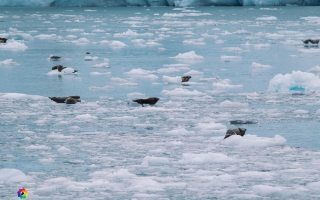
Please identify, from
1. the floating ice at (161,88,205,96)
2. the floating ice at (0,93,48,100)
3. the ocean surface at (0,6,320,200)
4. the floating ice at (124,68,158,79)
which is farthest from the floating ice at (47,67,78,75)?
the floating ice at (161,88,205,96)

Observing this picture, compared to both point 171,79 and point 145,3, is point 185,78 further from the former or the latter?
point 145,3

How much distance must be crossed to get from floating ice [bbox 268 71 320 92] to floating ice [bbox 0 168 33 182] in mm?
4956

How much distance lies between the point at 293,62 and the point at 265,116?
5771 millimetres

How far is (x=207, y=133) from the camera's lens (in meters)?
6.36

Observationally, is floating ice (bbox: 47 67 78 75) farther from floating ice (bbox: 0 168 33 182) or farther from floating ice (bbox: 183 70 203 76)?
floating ice (bbox: 0 168 33 182)

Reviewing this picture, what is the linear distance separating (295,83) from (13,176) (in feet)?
16.9

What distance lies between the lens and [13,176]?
4746 mm

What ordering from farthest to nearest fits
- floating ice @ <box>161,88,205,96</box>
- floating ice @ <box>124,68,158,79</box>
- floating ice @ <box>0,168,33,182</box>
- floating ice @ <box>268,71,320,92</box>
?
floating ice @ <box>124,68,158,79</box>, floating ice @ <box>268,71,320,92</box>, floating ice @ <box>161,88,205,96</box>, floating ice @ <box>0,168,33,182</box>

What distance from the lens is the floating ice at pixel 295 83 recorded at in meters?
9.09

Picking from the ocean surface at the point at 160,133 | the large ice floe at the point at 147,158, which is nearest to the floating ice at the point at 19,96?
the ocean surface at the point at 160,133

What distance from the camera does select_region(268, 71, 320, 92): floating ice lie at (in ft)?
29.8

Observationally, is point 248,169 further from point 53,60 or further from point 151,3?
point 151,3

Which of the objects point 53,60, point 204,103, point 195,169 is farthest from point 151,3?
point 195,169

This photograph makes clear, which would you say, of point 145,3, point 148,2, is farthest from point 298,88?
point 145,3
